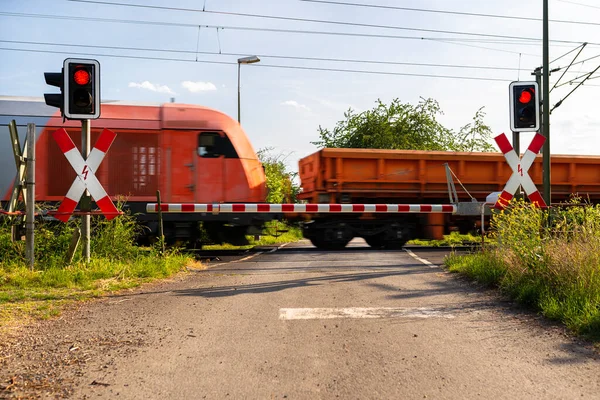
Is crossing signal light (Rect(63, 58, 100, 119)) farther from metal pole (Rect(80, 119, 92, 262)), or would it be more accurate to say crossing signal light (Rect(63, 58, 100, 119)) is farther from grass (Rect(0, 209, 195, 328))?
grass (Rect(0, 209, 195, 328))

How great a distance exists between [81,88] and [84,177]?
1.32 meters

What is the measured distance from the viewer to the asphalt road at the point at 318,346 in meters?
3.35

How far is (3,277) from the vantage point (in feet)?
23.4

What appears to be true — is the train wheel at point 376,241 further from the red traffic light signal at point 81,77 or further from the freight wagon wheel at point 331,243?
the red traffic light signal at point 81,77

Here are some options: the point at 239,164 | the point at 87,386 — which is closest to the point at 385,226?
the point at 239,164

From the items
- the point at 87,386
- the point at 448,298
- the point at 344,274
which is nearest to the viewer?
the point at 87,386

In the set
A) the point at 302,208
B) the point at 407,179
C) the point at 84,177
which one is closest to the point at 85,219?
the point at 84,177

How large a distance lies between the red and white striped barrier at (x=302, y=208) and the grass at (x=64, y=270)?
2.96 metres

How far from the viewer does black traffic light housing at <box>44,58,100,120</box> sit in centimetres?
798

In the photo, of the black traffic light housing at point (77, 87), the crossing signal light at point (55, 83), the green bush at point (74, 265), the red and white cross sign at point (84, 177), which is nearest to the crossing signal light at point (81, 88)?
the black traffic light housing at point (77, 87)

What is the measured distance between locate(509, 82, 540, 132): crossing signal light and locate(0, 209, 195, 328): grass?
599 cm

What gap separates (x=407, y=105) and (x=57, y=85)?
30.6 metres

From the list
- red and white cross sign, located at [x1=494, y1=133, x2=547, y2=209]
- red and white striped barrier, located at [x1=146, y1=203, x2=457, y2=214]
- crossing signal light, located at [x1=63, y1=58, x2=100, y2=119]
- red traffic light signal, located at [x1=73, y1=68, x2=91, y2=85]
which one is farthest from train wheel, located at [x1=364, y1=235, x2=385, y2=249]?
red traffic light signal, located at [x1=73, y1=68, x2=91, y2=85]

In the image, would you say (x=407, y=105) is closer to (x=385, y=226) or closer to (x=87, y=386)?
(x=385, y=226)
